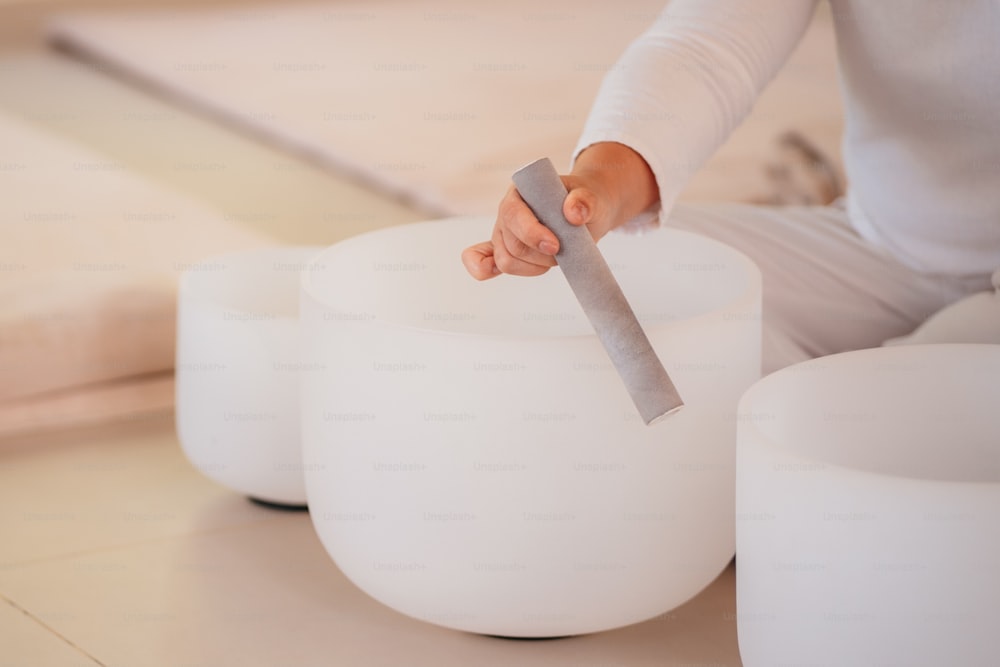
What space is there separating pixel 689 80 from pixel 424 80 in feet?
4.16

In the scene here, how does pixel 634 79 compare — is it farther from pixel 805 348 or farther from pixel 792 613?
pixel 792 613

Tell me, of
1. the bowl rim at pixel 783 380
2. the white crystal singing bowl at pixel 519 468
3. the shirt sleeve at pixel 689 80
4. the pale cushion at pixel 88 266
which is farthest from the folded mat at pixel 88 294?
the bowl rim at pixel 783 380

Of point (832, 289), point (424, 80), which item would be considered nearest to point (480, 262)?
point (832, 289)

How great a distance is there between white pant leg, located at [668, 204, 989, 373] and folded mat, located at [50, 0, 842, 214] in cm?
50

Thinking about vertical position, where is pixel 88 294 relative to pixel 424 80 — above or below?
above

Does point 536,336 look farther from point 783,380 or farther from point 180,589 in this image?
point 180,589

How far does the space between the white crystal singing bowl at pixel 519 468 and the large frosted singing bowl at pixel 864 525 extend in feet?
0.23

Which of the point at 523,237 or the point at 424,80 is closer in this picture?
the point at 523,237

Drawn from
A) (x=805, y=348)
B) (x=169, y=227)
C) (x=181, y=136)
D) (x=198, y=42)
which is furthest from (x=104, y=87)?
(x=805, y=348)

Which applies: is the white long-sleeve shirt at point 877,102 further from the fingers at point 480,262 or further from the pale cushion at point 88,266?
the pale cushion at point 88,266

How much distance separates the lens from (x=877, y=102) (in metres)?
1.20

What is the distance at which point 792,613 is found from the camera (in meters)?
0.73

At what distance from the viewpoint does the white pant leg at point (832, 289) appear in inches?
48.5

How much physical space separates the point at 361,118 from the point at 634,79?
1177 millimetres
